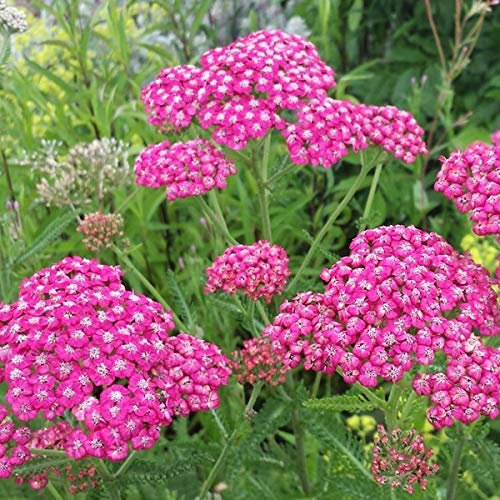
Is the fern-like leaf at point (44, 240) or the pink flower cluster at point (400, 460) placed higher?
the fern-like leaf at point (44, 240)

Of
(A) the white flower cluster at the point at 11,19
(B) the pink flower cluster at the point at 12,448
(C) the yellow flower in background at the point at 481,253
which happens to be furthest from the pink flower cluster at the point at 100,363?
(C) the yellow flower in background at the point at 481,253

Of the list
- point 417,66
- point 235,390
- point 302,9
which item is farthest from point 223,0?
point 235,390

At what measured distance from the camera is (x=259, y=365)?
80.9 inches

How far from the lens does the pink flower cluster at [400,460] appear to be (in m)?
1.85

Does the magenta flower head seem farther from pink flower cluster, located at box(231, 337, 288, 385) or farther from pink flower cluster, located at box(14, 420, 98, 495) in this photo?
pink flower cluster, located at box(14, 420, 98, 495)

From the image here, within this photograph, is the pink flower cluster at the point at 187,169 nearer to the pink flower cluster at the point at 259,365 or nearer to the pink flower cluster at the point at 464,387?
the pink flower cluster at the point at 259,365

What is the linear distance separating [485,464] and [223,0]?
4121mm

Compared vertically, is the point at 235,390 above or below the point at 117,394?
below

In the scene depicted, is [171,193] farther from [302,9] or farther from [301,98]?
[302,9]

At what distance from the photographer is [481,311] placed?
1882mm

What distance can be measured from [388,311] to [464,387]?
23 cm

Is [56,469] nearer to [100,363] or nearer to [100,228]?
[100,363]

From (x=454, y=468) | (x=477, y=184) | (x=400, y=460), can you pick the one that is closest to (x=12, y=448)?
(x=400, y=460)

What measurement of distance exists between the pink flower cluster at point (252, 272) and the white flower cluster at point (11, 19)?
40.0 inches
